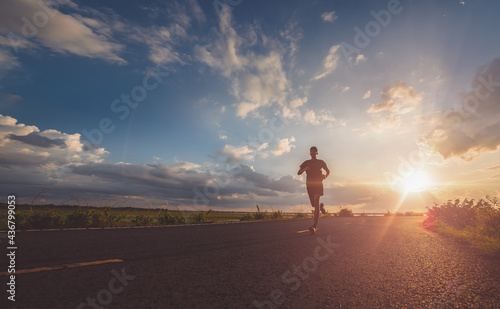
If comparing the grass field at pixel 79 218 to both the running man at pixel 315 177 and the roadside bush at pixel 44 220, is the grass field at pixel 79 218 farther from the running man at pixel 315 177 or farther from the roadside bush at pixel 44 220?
the running man at pixel 315 177

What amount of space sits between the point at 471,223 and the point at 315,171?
6771 mm

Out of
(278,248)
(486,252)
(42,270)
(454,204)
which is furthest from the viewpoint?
(454,204)

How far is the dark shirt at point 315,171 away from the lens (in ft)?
26.3

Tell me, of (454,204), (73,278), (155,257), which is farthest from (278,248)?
(454,204)

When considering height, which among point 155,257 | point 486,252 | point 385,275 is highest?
point 155,257

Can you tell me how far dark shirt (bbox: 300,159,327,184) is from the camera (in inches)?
316

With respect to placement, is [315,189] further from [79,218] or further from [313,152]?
[79,218]

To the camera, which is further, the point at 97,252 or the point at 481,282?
the point at 97,252

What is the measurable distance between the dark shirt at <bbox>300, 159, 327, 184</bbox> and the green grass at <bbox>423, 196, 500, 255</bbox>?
4.06m

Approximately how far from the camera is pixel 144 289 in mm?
2205

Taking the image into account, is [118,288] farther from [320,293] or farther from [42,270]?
[320,293]

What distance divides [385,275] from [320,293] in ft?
4.19

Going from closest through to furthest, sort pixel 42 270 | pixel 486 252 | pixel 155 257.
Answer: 1. pixel 42 270
2. pixel 155 257
3. pixel 486 252

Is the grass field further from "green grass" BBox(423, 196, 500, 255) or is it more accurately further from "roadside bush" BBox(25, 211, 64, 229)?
"green grass" BBox(423, 196, 500, 255)
